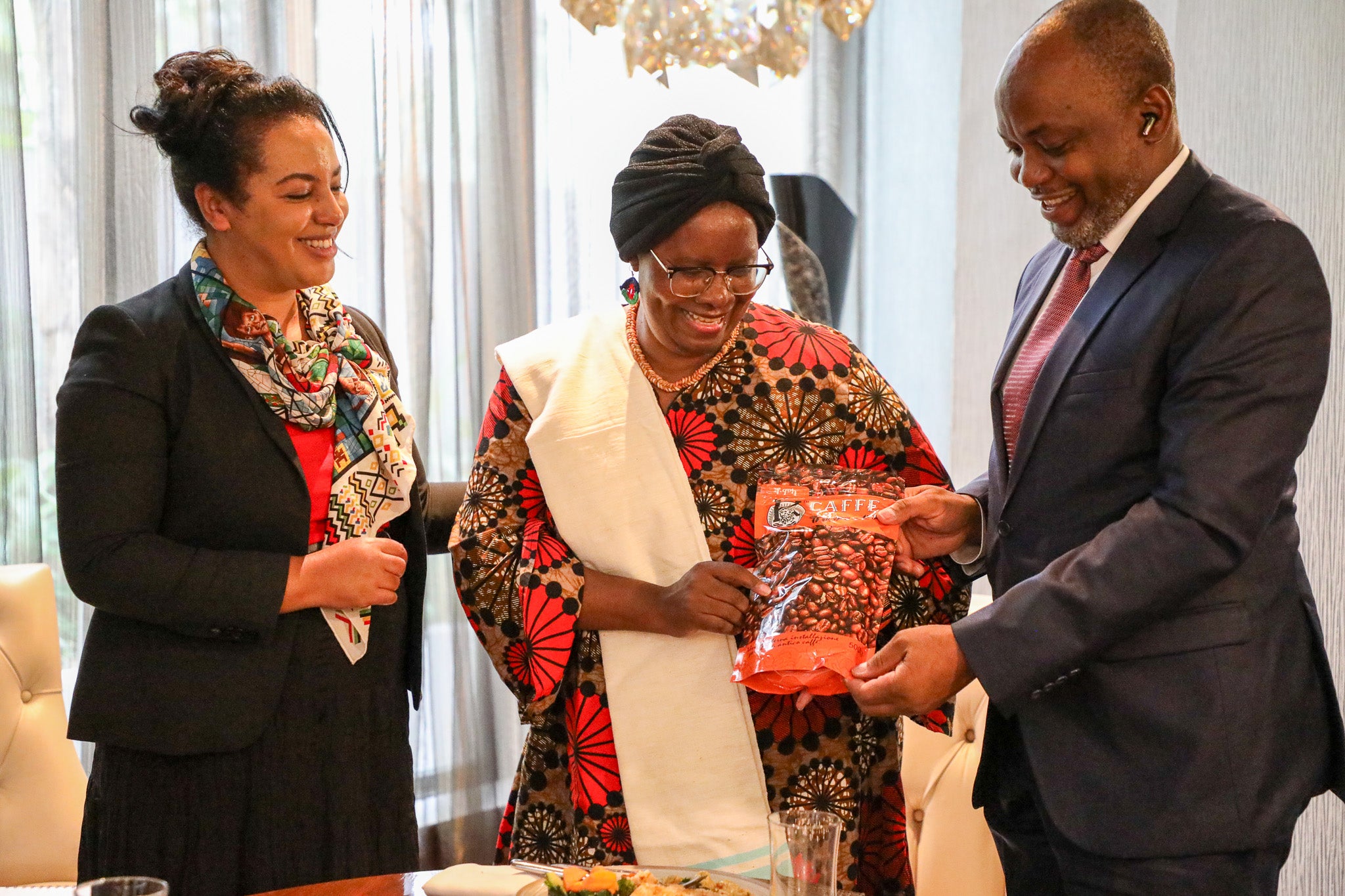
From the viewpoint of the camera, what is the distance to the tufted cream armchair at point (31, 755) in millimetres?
2145

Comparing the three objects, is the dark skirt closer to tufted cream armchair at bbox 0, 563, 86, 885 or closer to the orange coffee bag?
tufted cream armchair at bbox 0, 563, 86, 885

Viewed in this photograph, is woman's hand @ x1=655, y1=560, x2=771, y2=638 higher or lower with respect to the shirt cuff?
lower

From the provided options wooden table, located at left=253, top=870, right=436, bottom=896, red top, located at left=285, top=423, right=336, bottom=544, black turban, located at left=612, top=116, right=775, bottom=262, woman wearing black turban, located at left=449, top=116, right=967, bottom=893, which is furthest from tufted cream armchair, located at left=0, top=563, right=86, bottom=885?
black turban, located at left=612, top=116, right=775, bottom=262

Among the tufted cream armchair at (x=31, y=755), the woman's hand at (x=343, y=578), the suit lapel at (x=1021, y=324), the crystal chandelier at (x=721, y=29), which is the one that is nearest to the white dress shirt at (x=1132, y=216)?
the suit lapel at (x=1021, y=324)

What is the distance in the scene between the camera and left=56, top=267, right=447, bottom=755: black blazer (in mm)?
1654

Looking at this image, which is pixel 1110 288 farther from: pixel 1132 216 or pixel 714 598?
pixel 714 598

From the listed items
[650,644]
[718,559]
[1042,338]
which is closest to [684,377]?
[718,559]

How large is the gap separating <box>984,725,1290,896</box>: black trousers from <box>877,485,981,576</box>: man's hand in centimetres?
27

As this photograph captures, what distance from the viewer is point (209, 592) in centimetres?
166

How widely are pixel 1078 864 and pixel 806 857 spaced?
1.95 ft

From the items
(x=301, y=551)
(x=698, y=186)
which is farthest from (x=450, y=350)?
(x=698, y=186)

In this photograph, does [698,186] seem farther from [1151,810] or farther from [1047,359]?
[1151,810]

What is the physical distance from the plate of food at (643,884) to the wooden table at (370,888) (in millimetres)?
234

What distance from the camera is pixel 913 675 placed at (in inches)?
57.2
